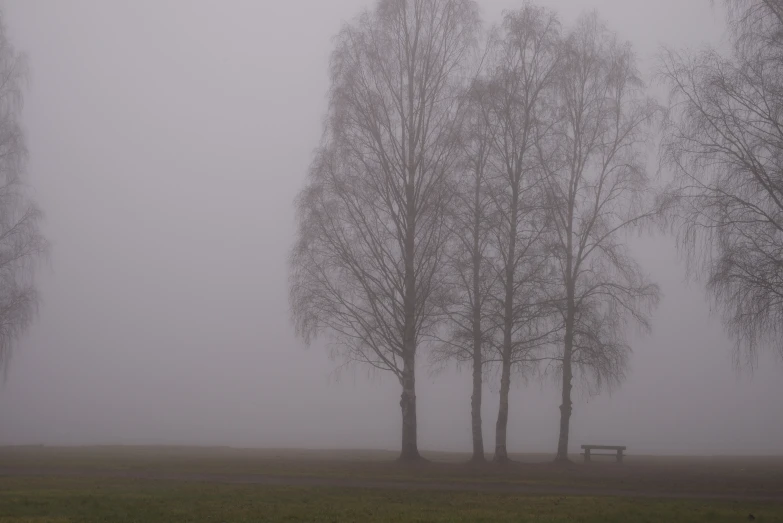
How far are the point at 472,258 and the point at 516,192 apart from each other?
11.2 ft

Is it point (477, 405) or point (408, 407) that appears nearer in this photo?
point (408, 407)

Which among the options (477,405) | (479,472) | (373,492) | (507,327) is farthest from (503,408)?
(373,492)

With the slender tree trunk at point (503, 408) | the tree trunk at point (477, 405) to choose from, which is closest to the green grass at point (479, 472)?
the slender tree trunk at point (503, 408)

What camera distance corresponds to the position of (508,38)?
116 feet

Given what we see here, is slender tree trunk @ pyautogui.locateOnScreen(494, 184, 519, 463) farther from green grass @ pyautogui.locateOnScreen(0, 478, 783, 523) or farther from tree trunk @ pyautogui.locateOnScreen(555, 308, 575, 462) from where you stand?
green grass @ pyautogui.locateOnScreen(0, 478, 783, 523)

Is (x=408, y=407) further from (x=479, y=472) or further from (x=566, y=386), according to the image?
(x=566, y=386)

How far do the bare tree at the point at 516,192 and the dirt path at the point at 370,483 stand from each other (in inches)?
338

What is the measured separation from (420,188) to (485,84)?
5.39 m

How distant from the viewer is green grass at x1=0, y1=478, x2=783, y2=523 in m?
17.0

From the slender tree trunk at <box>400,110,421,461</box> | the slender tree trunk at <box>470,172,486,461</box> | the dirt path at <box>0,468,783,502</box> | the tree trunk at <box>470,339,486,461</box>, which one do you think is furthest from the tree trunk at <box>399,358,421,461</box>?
the dirt path at <box>0,468,783,502</box>

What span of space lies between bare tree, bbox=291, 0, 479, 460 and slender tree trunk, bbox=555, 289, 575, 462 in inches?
218

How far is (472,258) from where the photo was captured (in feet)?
111

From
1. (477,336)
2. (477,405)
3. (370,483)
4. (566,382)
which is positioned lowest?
(370,483)

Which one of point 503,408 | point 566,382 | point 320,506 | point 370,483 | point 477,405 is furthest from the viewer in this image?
point 477,405
